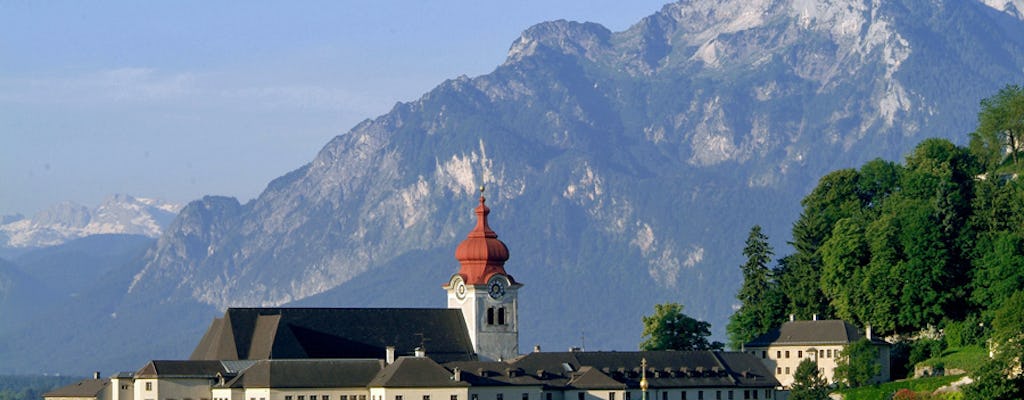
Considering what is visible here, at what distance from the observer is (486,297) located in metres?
147

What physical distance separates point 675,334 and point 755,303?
6.09 meters

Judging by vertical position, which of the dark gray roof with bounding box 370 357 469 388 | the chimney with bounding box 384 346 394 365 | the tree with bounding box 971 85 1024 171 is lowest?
the dark gray roof with bounding box 370 357 469 388

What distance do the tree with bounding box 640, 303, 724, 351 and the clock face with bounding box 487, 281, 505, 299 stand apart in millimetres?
17714

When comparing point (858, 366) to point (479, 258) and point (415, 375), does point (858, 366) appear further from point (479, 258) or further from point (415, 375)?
point (415, 375)

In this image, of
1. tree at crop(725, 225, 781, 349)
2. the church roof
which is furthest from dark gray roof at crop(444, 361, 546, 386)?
tree at crop(725, 225, 781, 349)

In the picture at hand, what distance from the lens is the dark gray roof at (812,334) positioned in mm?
147875

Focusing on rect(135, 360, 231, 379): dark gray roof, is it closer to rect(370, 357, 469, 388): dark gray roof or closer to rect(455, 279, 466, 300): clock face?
rect(370, 357, 469, 388): dark gray roof

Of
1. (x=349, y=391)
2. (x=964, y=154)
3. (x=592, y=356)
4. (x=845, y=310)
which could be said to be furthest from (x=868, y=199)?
(x=349, y=391)

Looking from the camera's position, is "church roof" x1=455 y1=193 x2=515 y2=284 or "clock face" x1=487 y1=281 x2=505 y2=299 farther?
"church roof" x1=455 y1=193 x2=515 y2=284

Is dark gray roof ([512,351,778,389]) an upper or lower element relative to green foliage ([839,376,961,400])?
upper

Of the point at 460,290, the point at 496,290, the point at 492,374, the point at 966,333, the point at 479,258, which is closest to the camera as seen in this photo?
→ the point at 492,374

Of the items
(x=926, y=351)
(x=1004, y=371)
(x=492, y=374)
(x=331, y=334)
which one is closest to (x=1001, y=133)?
(x=926, y=351)

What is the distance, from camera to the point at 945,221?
151m

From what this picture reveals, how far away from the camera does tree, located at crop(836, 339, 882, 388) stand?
143750 mm
